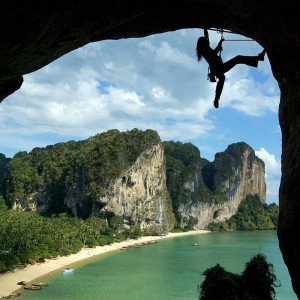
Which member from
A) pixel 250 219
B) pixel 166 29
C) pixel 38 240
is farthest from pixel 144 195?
pixel 166 29

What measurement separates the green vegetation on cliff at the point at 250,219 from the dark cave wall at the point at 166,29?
101 meters

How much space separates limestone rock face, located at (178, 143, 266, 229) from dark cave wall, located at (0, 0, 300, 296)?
9413cm

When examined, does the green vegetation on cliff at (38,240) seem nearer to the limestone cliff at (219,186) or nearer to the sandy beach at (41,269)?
the sandy beach at (41,269)

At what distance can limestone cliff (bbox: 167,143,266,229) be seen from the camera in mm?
101188

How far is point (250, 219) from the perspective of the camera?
111000 millimetres

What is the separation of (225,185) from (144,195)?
131ft

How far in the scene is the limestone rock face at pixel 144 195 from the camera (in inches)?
2970

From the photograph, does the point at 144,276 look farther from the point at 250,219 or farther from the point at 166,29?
the point at 250,219

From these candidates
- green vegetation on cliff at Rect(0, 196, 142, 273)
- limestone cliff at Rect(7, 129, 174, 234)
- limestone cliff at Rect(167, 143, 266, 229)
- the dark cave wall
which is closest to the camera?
the dark cave wall

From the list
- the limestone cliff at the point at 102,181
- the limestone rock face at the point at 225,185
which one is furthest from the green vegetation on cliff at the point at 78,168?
the limestone rock face at the point at 225,185

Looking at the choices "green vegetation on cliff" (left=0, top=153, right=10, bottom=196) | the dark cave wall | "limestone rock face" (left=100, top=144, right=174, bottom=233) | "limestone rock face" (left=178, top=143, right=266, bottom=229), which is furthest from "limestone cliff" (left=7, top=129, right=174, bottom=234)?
the dark cave wall

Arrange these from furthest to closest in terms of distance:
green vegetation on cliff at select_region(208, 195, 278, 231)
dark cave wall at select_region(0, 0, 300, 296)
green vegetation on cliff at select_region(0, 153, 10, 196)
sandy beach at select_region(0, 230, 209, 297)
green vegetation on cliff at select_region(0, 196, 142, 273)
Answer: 1. green vegetation on cliff at select_region(208, 195, 278, 231)
2. green vegetation on cliff at select_region(0, 153, 10, 196)
3. green vegetation on cliff at select_region(0, 196, 142, 273)
4. sandy beach at select_region(0, 230, 209, 297)
5. dark cave wall at select_region(0, 0, 300, 296)

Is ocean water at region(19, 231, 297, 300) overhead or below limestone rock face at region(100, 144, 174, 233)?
below

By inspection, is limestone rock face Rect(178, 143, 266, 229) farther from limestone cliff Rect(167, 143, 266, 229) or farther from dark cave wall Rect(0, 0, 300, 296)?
dark cave wall Rect(0, 0, 300, 296)
